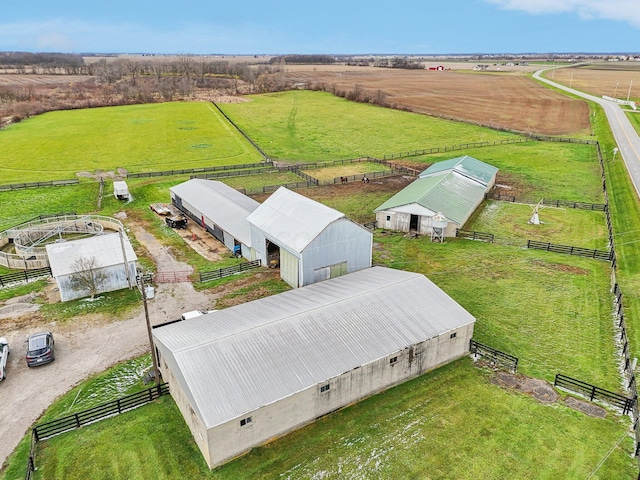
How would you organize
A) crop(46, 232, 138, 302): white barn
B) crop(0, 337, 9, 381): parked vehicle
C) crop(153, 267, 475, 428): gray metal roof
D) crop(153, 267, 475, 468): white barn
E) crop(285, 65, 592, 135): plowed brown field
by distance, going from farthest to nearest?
crop(285, 65, 592, 135): plowed brown field → crop(46, 232, 138, 302): white barn → crop(0, 337, 9, 381): parked vehicle → crop(153, 267, 475, 428): gray metal roof → crop(153, 267, 475, 468): white barn

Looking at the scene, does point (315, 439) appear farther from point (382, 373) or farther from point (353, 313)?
point (353, 313)

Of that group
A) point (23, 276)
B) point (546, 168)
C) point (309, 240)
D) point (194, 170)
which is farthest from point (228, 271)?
point (546, 168)

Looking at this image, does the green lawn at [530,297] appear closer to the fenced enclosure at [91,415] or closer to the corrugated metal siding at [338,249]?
the corrugated metal siding at [338,249]

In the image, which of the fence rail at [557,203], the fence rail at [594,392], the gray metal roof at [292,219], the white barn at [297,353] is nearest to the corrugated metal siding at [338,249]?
the gray metal roof at [292,219]

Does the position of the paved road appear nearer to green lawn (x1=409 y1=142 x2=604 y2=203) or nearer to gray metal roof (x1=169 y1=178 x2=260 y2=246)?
green lawn (x1=409 y1=142 x2=604 y2=203)

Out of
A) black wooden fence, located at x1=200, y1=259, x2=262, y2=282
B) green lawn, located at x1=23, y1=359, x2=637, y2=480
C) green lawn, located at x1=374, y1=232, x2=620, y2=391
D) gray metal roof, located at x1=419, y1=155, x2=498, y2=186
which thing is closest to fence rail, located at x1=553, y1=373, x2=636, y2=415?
green lawn, located at x1=374, y1=232, x2=620, y2=391

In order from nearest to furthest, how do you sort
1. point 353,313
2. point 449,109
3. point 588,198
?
point 353,313
point 588,198
point 449,109

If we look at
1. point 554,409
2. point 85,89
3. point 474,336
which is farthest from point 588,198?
point 85,89
